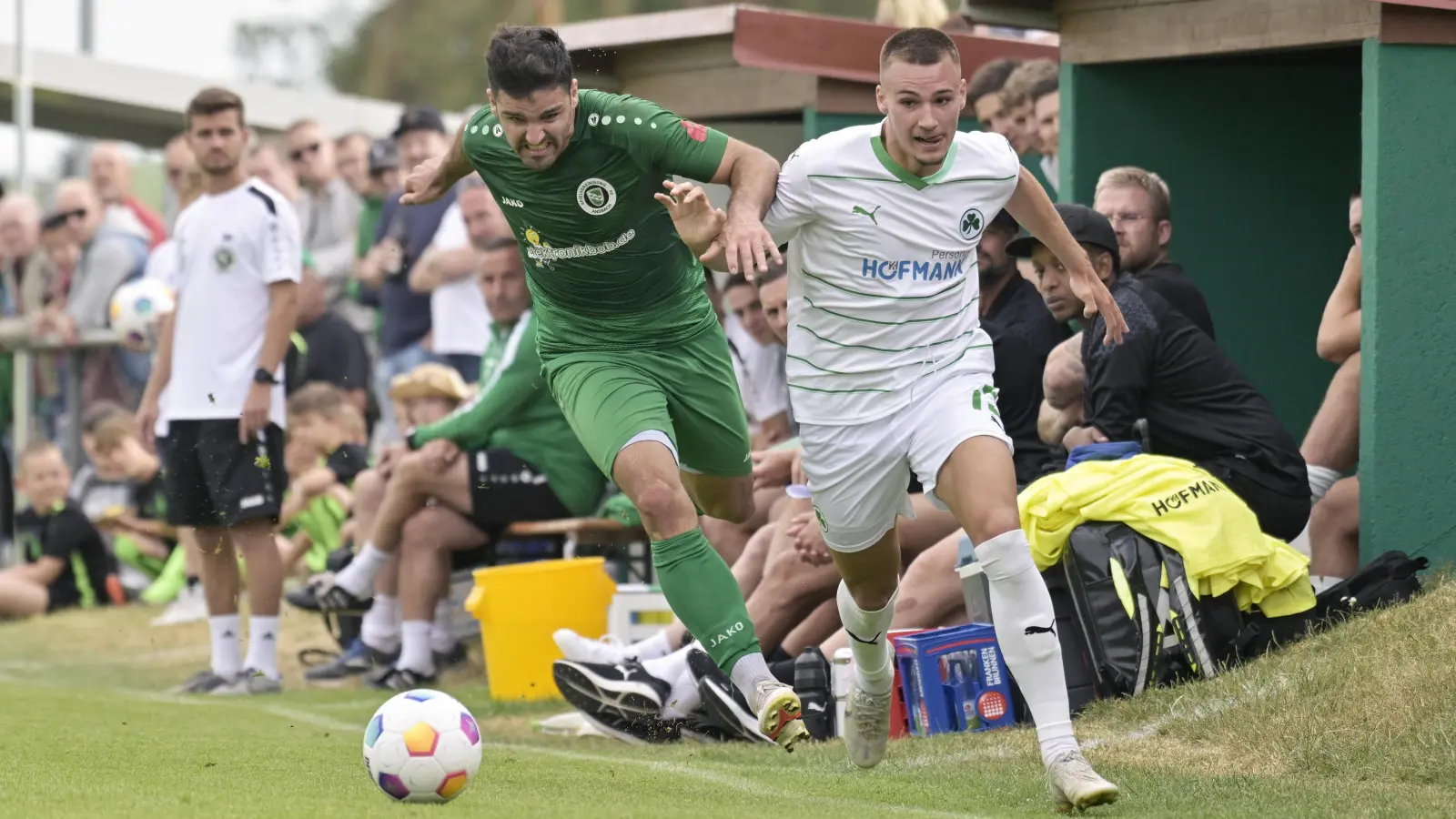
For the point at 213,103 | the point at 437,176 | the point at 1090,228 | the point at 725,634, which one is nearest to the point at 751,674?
the point at 725,634

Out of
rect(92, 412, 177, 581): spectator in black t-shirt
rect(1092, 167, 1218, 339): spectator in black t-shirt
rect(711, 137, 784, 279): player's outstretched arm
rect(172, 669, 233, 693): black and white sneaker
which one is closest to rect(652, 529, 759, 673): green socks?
rect(711, 137, 784, 279): player's outstretched arm

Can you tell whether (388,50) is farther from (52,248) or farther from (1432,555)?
(1432,555)

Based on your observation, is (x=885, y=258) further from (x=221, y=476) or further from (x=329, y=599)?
(x=329, y=599)

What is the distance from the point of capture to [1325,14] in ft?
29.2

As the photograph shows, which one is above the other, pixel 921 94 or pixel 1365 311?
pixel 921 94

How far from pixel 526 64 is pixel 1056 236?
1851 millimetres

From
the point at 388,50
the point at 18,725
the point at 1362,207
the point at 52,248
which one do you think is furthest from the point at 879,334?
the point at 388,50

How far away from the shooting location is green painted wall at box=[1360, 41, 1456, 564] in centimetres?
844

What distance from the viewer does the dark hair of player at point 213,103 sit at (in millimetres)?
11055

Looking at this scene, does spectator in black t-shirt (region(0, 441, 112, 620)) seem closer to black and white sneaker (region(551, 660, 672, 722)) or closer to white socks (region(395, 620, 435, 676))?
white socks (region(395, 620, 435, 676))

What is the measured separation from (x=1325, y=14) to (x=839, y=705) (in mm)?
3738

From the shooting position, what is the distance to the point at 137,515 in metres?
16.0

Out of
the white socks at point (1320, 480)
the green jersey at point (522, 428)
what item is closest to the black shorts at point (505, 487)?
the green jersey at point (522, 428)

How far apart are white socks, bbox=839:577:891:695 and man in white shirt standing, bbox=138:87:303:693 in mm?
4991
